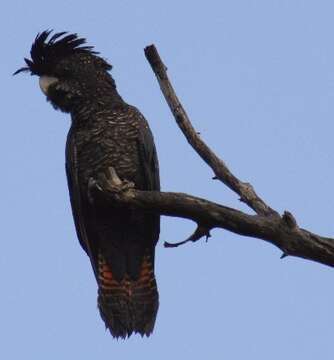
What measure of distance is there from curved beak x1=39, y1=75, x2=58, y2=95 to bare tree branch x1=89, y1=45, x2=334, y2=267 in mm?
1904

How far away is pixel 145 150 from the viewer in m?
7.40

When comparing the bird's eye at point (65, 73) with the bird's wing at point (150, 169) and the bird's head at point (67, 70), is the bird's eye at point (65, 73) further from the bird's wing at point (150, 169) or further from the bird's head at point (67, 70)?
the bird's wing at point (150, 169)

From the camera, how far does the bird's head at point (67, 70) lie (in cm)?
778

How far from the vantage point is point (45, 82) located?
784 centimetres

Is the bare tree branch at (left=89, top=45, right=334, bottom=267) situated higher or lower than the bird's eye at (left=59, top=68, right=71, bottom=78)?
lower

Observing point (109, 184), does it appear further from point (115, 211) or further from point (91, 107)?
Answer: point (91, 107)

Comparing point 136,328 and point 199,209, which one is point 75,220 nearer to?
point 136,328

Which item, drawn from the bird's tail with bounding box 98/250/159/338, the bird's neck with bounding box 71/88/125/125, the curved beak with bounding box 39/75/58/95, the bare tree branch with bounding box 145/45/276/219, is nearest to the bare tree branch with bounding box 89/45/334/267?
the bare tree branch with bounding box 145/45/276/219

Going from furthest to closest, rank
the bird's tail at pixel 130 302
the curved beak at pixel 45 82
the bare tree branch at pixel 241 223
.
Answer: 1. the curved beak at pixel 45 82
2. the bird's tail at pixel 130 302
3. the bare tree branch at pixel 241 223

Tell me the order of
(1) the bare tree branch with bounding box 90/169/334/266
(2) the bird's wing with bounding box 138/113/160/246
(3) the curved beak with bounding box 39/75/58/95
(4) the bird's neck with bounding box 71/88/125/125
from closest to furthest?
(1) the bare tree branch with bounding box 90/169/334/266 < (2) the bird's wing with bounding box 138/113/160/246 < (4) the bird's neck with bounding box 71/88/125/125 < (3) the curved beak with bounding box 39/75/58/95

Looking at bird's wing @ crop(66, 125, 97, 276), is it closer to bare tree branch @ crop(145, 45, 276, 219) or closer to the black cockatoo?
the black cockatoo

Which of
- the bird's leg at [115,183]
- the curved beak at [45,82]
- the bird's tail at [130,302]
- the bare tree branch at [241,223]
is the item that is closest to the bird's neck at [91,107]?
the curved beak at [45,82]

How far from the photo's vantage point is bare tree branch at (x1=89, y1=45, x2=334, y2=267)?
5.18 m

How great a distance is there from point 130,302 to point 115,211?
2.67 ft
